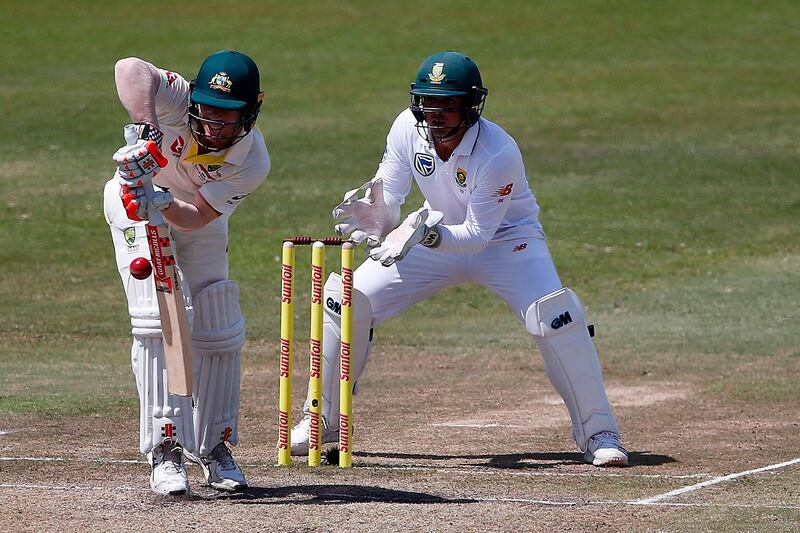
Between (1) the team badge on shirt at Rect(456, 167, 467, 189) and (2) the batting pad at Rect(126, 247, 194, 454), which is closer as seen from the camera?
(2) the batting pad at Rect(126, 247, 194, 454)

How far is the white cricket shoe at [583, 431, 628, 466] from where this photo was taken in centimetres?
647

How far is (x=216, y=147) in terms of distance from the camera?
215 inches

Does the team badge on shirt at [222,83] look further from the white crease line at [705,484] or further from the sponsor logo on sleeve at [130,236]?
the white crease line at [705,484]

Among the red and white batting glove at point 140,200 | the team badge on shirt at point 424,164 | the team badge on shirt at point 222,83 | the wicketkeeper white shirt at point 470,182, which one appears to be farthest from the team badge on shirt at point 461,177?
the red and white batting glove at point 140,200

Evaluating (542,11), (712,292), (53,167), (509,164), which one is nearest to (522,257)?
(509,164)

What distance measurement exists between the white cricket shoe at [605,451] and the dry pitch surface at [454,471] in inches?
3.0

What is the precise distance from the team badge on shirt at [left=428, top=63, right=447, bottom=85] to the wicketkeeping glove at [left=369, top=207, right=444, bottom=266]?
63cm

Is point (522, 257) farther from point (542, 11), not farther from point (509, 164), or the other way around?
point (542, 11)

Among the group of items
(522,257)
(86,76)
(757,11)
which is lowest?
(522,257)

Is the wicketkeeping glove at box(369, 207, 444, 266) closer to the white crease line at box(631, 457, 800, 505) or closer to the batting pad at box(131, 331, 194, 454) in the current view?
the batting pad at box(131, 331, 194, 454)

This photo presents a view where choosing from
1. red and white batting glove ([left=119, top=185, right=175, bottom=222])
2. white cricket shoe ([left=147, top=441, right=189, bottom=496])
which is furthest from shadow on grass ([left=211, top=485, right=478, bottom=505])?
red and white batting glove ([left=119, top=185, right=175, bottom=222])

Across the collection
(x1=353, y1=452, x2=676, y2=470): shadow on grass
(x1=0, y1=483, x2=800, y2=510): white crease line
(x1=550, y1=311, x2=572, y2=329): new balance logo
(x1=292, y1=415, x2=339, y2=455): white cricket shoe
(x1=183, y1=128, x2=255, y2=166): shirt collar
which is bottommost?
(x1=0, y1=483, x2=800, y2=510): white crease line

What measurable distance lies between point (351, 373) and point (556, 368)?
1.04 metres

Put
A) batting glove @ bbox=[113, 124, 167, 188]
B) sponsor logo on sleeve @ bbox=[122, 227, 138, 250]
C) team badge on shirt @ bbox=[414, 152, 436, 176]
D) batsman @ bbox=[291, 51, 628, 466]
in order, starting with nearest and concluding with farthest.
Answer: batting glove @ bbox=[113, 124, 167, 188] < sponsor logo on sleeve @ bbox=[122, 227, 138, 250] < batsman @ bbox=[291, 51, 628, 466] < team badge on shirt @ bbox=[414, 152, 436, 176]
